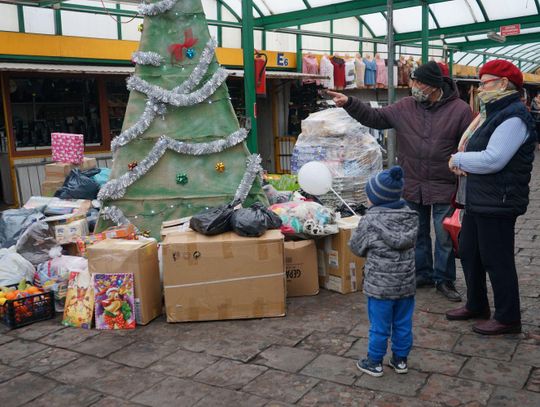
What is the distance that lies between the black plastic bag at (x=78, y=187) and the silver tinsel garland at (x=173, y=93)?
5.23 ft

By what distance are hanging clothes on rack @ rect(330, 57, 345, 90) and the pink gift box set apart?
9.69 m

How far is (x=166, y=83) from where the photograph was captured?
5793 millimetres

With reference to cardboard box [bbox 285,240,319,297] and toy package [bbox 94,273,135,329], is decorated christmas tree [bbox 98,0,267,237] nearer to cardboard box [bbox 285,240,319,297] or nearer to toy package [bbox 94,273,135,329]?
cardboard box [bbox 285,240,319,297]

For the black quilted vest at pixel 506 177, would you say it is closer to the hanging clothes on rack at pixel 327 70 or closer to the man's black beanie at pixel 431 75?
the man's black beanie at pixel 431 75

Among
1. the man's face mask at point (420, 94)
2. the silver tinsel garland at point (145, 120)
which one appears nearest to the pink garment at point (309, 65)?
the silver tinsel garland at point (145, 120)

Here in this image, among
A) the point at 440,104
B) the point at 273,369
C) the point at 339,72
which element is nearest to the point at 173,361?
the point at 273,369

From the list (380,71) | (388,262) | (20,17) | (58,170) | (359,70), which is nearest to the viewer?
(388,262)

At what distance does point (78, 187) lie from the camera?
22.3 ft

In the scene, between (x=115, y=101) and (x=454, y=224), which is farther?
(x=115, y=101)

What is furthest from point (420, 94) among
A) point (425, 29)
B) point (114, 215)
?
point (425, 29)

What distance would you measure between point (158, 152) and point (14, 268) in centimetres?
176

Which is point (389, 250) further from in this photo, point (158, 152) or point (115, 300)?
point (158, 152)

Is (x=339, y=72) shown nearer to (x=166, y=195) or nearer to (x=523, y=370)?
(x=166, y=195)

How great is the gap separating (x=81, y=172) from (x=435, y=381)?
5.26m
